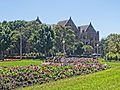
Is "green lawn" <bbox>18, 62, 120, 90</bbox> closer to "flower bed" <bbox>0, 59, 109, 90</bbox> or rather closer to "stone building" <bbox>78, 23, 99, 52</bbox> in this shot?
"flower bed" <bbox>0, 59, 109, 90</bbox>

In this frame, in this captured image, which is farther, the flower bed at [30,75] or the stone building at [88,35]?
the stone building at [88,35]

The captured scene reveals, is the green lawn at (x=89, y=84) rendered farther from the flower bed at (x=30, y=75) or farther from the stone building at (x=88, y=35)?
the stone building at (x=88, y=35)

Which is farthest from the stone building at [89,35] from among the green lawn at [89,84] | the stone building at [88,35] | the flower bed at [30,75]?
the green lawn at [89,84]

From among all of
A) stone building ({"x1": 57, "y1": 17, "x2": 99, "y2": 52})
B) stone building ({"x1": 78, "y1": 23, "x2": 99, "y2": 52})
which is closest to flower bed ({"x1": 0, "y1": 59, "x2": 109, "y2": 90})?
stone building ({"x1": 57, "y1": 17, "x2": 99, "y2": 52})

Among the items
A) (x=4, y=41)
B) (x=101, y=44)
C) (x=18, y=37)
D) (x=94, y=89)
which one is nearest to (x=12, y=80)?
(x=94, y=89)

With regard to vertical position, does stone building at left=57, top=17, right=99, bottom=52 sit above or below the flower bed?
above

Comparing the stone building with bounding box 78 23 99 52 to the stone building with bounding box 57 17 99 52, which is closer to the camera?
the stone building with bounding box 57 17 99 52

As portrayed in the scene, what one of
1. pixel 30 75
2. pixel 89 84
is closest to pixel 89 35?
pixel 30 75

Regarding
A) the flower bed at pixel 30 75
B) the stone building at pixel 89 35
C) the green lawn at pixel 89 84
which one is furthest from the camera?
the stone building at pixel 89 35

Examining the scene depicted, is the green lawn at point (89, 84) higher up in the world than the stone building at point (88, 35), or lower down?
lower down

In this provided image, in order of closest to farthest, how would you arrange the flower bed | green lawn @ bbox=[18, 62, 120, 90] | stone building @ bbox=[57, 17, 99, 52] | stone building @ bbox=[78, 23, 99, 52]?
green lawn @ bbox=[18, 62, 120, 90]
the flower bed
stone building @ bbox=[57, 17, 99, 52]
stone building @ bbox=[78, 23, 99, 52]

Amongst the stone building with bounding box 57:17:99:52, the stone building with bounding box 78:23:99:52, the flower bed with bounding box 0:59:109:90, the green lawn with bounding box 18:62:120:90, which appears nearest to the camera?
the green lawn with bounding box 18:62:120:90

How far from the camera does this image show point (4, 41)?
61.4m

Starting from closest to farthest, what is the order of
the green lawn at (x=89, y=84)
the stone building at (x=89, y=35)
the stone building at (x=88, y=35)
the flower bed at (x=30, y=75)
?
the green lawn at (x=89, y=84)
the flower bed at (x=30, y=75)
the stone building at (x=88, y=35)
the stone building at (x=89, y=35)
